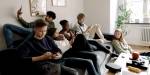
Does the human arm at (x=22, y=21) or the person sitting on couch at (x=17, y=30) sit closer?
the person sitting on couch at (x=17, y=30)

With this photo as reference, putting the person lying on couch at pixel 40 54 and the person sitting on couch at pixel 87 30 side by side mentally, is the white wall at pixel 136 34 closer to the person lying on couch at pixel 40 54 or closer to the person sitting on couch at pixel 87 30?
the person sitting on couch at pixel 87 30

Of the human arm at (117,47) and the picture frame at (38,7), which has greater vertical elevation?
the picture frame at (38,7)

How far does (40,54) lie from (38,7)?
1.54 m

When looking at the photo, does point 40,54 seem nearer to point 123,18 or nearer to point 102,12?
point 102,12

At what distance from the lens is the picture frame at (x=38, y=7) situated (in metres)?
3.40

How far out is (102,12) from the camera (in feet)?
17.5

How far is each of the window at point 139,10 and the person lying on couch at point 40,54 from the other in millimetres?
3725

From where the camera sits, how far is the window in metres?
5.31

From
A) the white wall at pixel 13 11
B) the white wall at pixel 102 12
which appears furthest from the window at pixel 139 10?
the white wall at pixel 13 11

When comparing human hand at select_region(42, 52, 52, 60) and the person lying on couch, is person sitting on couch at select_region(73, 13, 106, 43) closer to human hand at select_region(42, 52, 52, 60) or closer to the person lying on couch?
the person lying on couch

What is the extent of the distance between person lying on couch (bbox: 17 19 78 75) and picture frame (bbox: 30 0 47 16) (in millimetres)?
1235

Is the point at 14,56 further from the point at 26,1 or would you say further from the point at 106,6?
the point at 106,6

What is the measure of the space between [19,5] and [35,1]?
0.40 meters

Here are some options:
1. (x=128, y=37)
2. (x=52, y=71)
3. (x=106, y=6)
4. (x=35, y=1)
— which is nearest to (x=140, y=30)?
(x=128, y=37)
